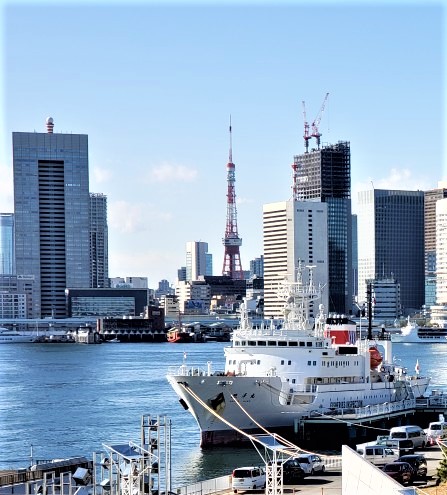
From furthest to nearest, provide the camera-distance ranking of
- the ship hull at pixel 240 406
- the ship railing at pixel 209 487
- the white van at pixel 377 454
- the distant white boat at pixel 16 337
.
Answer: the distant white boat at pixel 16 337, the ship hull at pixel 240 406, the white van at pixel 377 454, the ship railing at pixel 209 487

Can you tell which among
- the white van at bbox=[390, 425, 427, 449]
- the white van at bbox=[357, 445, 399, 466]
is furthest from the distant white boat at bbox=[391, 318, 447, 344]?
the white van at bbox=[357, 445, 399, 466]

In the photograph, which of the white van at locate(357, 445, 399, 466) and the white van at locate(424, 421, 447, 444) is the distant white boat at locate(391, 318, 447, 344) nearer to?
the white van at locate(424, 421, 447, 444)

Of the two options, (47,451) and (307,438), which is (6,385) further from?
(307,438)

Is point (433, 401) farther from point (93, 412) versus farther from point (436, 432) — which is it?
point (93, 412)

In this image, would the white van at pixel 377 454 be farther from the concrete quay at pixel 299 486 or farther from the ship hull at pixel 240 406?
the ship hull at pixel 240 406

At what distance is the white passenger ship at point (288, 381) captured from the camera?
44.2m

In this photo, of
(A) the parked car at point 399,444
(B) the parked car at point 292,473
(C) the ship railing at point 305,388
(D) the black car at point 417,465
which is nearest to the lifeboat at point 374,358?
(C) the ship railing at point 305,388

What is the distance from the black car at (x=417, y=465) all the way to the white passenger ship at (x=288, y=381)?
976 cm

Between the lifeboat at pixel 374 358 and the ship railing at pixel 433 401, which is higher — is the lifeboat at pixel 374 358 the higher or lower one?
the higher one

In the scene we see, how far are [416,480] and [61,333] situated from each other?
538 ft

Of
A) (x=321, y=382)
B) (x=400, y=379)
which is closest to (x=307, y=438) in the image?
(x=321, y=382)

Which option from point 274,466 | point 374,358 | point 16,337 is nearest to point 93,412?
point 374,358

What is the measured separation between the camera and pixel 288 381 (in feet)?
150

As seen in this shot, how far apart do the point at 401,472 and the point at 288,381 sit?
14358 millimetres
